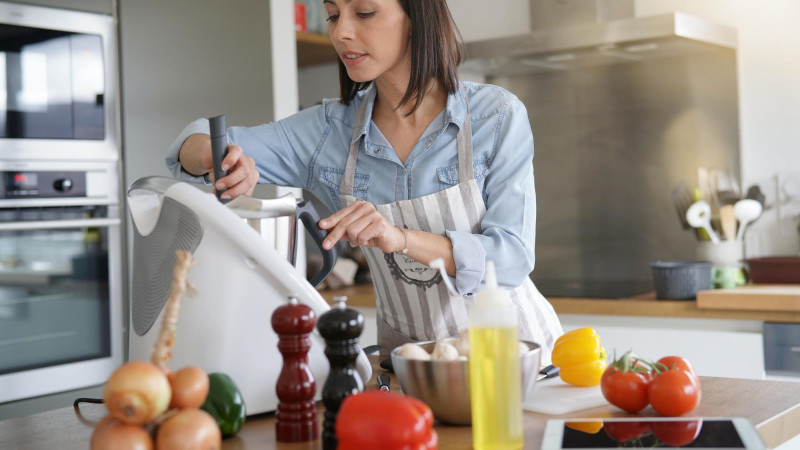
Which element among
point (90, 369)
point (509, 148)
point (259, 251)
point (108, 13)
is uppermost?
point (108, 13)

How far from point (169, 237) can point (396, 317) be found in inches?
23.8

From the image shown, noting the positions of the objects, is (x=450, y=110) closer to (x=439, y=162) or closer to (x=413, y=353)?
(x=439, y=162)

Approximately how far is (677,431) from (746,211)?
198cm

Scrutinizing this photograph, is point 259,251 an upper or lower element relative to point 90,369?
upper

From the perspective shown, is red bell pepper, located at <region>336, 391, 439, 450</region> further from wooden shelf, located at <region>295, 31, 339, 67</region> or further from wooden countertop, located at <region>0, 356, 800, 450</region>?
wooden shelf, located at <region>295, 31, 339, 67</region>

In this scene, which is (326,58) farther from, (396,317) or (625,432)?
(625,432)

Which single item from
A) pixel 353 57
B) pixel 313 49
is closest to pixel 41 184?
pixel 353 57

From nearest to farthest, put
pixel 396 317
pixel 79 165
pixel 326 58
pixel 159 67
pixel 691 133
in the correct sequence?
pixel 396 317
pixel 79 165
pixel 159 67
pixel 691 133
pixel 326 58

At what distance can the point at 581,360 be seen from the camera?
1191 mm

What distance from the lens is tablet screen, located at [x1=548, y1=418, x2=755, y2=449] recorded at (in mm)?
893

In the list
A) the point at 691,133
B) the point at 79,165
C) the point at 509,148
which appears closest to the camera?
the point at 509,148

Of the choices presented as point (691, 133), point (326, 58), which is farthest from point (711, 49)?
point (326, 58)

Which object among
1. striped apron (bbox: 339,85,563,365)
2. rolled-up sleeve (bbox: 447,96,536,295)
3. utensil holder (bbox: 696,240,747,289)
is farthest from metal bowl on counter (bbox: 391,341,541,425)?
utensil holder (bbox: 696,240,747,289)

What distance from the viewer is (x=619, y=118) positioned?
10.4 ft
